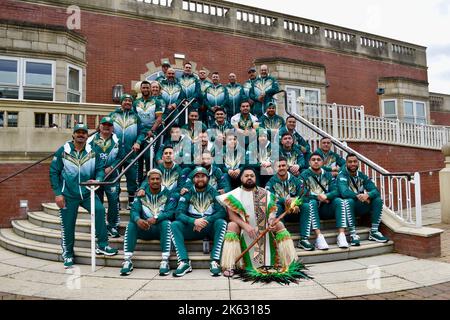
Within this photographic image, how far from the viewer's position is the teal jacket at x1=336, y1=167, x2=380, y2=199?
6.20 metres

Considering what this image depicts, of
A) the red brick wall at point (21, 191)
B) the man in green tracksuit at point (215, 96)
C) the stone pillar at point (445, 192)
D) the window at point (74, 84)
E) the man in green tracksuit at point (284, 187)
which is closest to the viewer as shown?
the man in green tracksuit at point (284, 187)

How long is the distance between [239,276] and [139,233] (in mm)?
1691

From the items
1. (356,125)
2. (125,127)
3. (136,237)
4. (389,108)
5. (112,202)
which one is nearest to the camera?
(136,237)

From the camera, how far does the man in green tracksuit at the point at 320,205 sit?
5.73 meters

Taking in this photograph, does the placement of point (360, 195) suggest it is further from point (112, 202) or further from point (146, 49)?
point (146, 49)

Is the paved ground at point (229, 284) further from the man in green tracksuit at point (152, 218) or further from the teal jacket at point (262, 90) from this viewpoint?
the teal jacket at point (262, 90)

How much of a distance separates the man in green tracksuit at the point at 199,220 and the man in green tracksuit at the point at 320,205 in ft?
4.87

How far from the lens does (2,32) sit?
9.66 metres

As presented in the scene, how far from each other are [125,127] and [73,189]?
1.83 metres

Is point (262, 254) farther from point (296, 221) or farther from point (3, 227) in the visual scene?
point (3, 227)

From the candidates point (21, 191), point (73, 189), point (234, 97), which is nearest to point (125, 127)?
point (73, 189)

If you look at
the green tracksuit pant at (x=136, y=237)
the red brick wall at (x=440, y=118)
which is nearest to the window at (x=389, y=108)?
the red brick wall at (x=440, y=118)

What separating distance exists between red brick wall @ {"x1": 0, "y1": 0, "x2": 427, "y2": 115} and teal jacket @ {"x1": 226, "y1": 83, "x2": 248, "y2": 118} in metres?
4.83

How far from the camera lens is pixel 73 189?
5.38 meters
